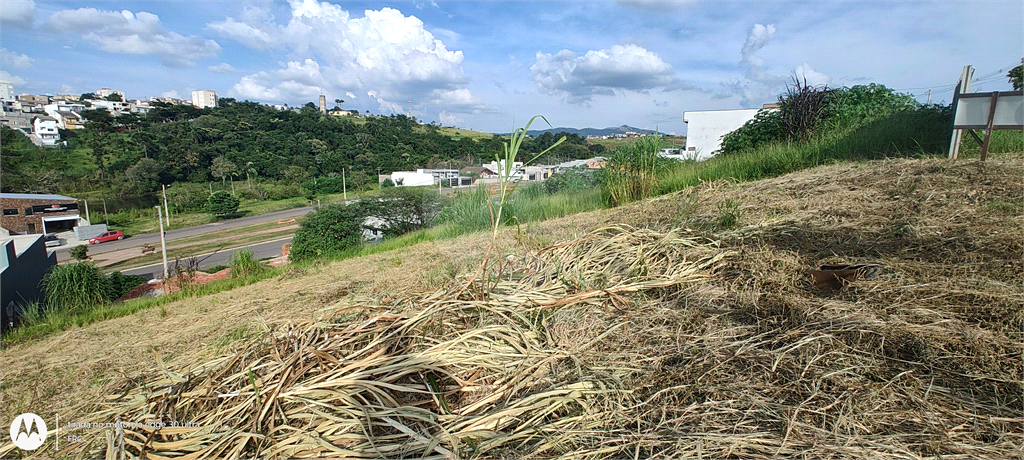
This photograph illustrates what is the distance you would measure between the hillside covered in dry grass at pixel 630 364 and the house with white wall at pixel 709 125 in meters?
24.4

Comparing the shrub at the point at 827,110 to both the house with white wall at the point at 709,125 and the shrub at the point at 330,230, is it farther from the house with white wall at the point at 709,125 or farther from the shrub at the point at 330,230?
the house with white wall at the point at 709,125

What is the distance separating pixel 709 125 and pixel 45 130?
94.5 meters

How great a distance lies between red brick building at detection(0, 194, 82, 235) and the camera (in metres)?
33.6

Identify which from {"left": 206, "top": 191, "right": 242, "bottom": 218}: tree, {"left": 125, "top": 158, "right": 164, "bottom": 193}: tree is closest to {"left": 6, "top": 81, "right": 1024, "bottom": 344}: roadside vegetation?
{"left": 206, "top": 191, "right": 242, "bottom": 218}: tree

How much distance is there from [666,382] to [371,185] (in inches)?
2489

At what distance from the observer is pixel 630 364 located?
1.57 m

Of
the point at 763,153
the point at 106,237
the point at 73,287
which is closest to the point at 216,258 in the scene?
the point at 106,237

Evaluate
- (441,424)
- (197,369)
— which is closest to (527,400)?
(441,424)

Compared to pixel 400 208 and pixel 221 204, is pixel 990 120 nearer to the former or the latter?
pixel 400 208

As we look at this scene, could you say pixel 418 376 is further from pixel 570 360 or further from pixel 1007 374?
pixel 1007 374

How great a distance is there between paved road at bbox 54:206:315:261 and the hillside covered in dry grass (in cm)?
4133

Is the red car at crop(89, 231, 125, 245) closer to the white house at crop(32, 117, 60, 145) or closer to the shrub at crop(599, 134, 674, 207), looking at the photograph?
the white house at crop(32, 117, 60, 145)

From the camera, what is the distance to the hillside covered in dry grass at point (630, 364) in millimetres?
1213

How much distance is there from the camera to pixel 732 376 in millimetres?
1438
